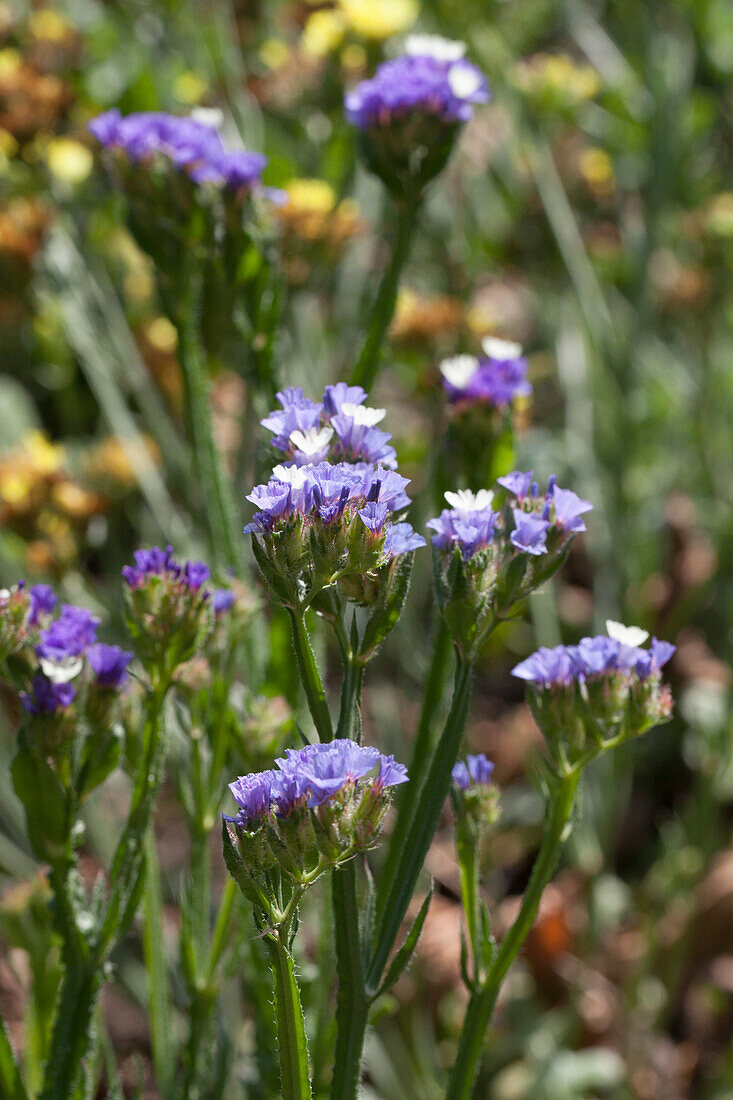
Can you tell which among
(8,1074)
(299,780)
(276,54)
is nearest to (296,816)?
(299,780)

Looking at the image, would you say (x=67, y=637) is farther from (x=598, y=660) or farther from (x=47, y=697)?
(x=598, y=660)

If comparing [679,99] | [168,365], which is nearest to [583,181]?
[679,99]

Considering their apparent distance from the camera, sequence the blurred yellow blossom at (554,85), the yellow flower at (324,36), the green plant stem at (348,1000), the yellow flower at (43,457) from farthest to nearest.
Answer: the blurred yellow blossom at (554,85)
the yellow flower at (324,36)
the yellow flower at (43,457)
the green plant stem at (348,1000)

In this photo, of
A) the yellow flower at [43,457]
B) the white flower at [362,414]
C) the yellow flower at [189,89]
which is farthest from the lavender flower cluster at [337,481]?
the yellow flower at [189,89]

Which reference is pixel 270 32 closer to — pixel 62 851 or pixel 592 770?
pixel 592 770

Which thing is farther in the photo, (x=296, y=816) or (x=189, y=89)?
(x=189, y=89)

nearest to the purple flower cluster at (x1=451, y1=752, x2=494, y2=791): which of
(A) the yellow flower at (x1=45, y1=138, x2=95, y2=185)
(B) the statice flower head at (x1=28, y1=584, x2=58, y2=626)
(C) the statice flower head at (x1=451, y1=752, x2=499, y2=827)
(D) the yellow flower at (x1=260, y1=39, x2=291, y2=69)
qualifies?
(C) the statice flower head at (x1=451, y1=752, x2=499, y2=827)

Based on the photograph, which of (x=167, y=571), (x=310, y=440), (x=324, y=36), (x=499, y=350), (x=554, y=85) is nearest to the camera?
(x=310, y=440)

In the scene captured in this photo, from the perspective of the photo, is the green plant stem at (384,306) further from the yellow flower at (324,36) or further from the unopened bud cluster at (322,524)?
the yellow flower at (324,36)
